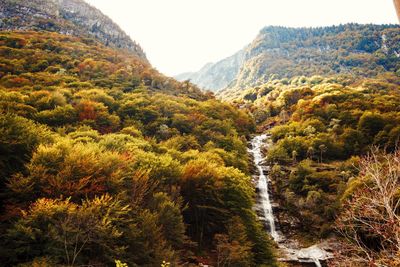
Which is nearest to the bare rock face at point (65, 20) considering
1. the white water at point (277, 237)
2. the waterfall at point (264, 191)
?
the waterfall at point (264, 191)

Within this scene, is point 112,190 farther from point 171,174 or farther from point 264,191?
point 264,191

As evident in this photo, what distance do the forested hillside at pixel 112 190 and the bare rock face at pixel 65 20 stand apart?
190ft

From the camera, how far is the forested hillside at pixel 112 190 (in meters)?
12.5

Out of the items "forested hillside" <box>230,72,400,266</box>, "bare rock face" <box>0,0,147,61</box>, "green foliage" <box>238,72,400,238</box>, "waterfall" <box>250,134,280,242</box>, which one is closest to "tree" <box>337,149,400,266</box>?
"forested hillside" <box>230,72,400,266</box>

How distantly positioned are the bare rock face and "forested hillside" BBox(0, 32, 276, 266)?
190ft

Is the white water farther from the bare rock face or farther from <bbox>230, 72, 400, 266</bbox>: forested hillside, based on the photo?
the bare rock face

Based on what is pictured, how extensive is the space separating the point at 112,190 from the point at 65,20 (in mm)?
114887

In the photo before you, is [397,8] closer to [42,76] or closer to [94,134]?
[94,134]

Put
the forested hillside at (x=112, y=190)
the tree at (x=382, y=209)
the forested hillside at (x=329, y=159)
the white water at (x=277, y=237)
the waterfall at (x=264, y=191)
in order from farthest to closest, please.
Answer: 1. the waterfall at (x=264, y=191)
2. the forested hillside at (x=329, y=159)
3. the white water at (x=277, y=237)
4. the forested hillside at (x=112, y=190)
5. the tree at (x=382, y=209)

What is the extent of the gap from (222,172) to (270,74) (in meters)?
173

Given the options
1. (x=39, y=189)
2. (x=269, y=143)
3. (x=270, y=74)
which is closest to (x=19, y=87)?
(x=39, y=189)

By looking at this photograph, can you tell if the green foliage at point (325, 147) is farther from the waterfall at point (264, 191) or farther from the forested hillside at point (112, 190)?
the forested hillside at point (112, 190)

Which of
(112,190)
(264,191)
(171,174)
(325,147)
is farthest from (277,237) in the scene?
(325,147)

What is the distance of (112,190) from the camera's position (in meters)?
16.9
